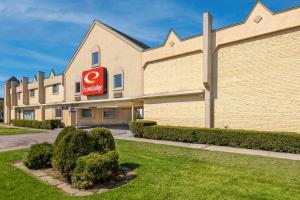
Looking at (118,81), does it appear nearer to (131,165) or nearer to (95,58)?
(95,58)

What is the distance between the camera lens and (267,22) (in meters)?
14.9

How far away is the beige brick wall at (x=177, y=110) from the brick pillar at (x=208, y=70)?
673mm

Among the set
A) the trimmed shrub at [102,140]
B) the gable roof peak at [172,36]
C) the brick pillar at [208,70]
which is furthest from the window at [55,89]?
the trimmed shrub at [102,140]

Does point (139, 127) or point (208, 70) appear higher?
point (208, 70)

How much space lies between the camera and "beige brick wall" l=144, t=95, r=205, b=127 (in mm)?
18192

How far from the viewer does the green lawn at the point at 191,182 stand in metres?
6.00

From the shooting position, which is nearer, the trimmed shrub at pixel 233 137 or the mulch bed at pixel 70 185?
the mulch bed at pixel 70 185

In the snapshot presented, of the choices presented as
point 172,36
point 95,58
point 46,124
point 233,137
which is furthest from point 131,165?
point 46,124

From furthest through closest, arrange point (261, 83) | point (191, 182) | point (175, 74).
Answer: point (175, 74), point (261, 83), point (191, 182)

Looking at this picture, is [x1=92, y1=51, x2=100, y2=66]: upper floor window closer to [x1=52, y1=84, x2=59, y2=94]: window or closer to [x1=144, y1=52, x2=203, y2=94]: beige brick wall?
[x1=144, y1=52, x2=203, y2=94]: beige brick wall

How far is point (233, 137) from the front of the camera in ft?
47.3

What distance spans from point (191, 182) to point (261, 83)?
10.8 m

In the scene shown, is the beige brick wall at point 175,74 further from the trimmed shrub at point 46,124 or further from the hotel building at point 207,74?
the trimmed shrub at point 46,124

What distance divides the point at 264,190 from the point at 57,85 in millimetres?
34468
